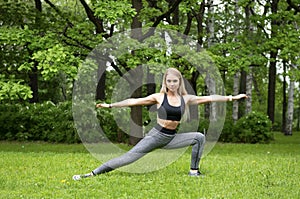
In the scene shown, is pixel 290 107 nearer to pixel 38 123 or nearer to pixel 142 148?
pixel 38 123

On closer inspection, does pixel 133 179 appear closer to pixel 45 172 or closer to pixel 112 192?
pixel 112 192

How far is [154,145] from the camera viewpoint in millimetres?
8656

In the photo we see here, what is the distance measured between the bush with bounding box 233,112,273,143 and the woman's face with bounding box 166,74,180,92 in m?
12.2

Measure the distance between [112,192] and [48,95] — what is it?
2011 centimetres

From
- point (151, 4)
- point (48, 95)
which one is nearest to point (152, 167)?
point (151, 4)

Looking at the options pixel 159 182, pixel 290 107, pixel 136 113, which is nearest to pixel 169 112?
pixel 159 182

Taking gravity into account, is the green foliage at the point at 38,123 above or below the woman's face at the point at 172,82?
below

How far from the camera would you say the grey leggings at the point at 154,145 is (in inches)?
339

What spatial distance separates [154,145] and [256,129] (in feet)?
40.7

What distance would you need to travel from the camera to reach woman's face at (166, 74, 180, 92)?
8.65 meters

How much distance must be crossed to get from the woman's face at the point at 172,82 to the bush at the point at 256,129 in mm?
12172

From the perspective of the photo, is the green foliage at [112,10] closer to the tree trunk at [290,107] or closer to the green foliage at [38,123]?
the green foliage at [38,123]

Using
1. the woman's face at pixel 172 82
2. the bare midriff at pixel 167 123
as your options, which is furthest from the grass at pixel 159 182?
the woman's face at pixel 172 82

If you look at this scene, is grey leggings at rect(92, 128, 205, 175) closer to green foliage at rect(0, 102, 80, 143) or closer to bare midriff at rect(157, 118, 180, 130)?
bare midriff at rect(157, 118, 180, 130)
